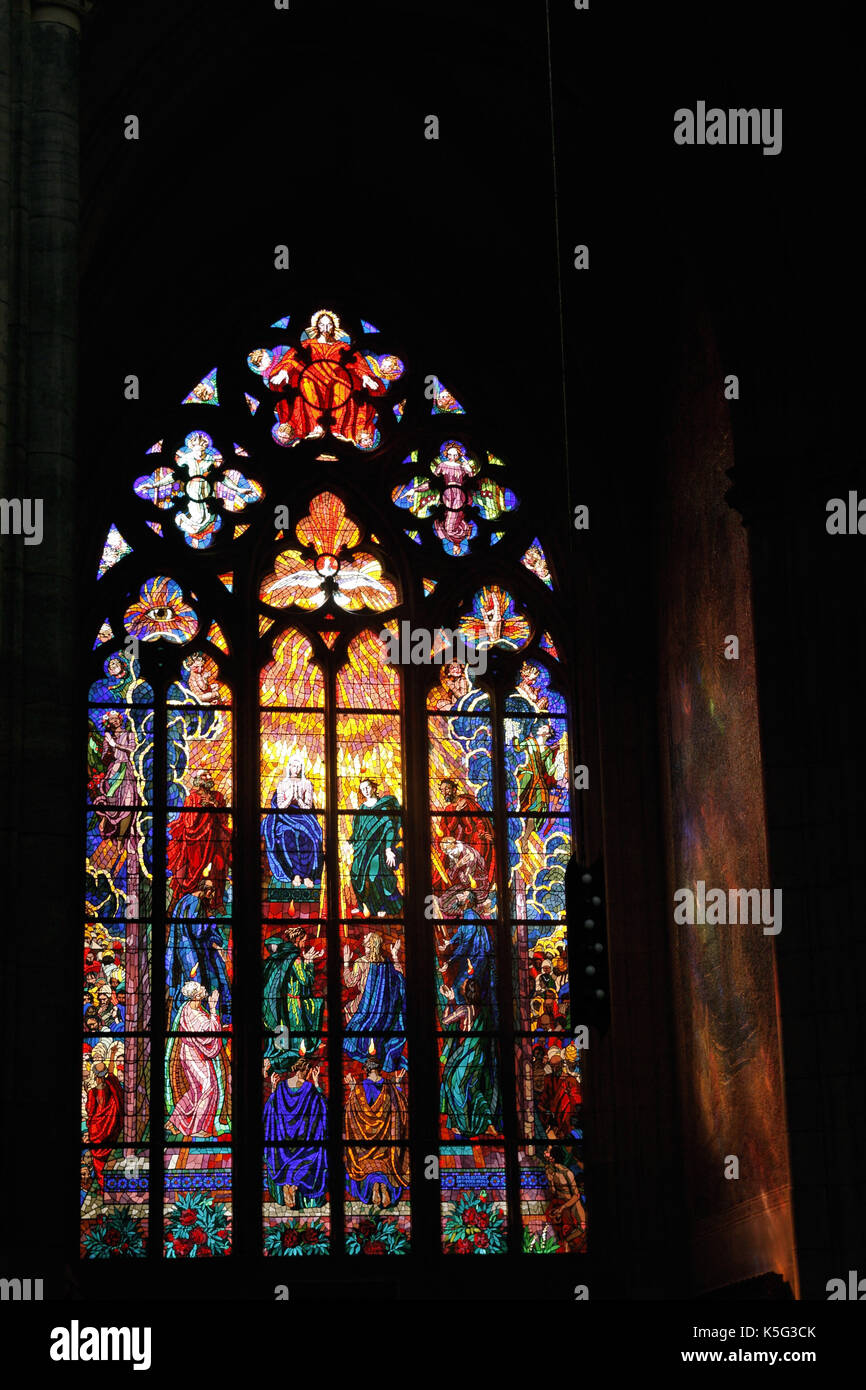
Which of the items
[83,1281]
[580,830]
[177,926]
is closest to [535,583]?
[580,830]

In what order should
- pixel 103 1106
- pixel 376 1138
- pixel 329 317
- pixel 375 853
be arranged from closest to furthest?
pixel 103 1106 < pixel 376 1138 < pixel 375 853 < pixel 329 317

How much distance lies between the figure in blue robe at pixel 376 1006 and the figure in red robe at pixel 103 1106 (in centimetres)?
160

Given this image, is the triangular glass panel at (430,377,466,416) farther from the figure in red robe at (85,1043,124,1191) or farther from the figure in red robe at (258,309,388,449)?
the figure in red robe at (85,1043,124,1191)

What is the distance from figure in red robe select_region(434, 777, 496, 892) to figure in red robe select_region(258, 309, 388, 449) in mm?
2918

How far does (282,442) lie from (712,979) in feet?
18.1

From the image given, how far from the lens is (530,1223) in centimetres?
1537

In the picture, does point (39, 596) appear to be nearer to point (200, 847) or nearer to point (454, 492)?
point (200, 847)

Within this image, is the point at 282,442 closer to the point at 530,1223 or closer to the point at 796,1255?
the point at 530,1223

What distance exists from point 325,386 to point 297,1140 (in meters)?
5.83

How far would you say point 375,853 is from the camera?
52.9ft

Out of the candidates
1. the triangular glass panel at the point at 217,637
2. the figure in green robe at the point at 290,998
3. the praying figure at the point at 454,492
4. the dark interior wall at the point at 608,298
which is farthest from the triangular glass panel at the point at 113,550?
the figure in green robe at the point at 290,998

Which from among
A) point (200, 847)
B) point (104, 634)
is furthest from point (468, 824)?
point (104, 634)

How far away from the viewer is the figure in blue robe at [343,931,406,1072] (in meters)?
15.6

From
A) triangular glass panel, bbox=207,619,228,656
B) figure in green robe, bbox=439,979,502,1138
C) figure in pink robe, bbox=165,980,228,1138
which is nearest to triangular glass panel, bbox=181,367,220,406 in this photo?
triangular glass panel, bbox=207,619,228,656
